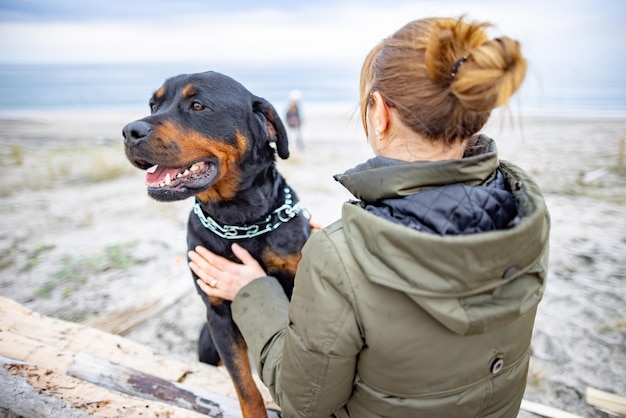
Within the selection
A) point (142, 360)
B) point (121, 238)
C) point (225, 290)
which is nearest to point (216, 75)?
point (225, 290)

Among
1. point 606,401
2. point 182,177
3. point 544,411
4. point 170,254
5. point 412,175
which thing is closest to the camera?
point 412,175

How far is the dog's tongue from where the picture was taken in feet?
7.04

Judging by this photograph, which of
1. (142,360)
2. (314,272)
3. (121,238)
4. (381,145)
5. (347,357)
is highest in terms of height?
(381,145)

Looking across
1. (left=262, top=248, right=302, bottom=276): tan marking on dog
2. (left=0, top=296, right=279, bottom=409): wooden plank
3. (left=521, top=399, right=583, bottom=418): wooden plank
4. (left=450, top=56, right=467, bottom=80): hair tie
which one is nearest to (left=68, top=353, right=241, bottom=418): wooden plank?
(left=0, top=296, right=279, bottom=409): wooden plank

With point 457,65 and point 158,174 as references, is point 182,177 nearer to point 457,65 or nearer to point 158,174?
point 158,174

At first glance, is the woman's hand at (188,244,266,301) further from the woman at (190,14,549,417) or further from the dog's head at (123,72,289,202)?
the woman at (190,14,549,417)

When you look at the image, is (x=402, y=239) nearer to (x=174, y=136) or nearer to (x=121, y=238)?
(x=174, y=136)

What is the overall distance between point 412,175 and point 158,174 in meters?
1.50

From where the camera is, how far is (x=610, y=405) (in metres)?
2.56

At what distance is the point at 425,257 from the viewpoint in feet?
3.37

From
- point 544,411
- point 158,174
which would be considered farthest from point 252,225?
point 544,411

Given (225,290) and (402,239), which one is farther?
(225,290)

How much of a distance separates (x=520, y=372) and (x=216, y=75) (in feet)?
6.72

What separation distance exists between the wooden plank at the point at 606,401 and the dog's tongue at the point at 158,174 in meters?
2.94
